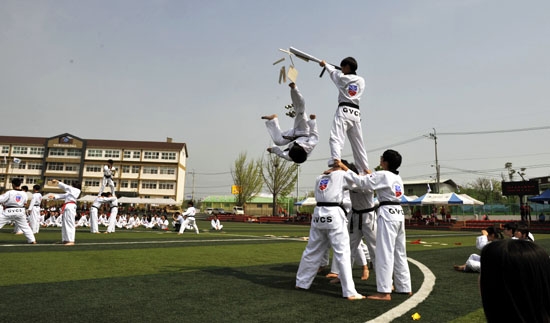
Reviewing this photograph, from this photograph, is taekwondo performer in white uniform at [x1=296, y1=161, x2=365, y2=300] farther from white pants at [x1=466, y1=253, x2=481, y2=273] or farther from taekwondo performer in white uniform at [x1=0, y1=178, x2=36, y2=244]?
taekwondo performer in white uniform at [x1=0, y1=178, x2=36, y2=244]

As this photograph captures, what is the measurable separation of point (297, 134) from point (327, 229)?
258cm

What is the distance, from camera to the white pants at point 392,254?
210 inches

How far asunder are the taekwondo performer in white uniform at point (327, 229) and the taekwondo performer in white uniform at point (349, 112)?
2.16 feet

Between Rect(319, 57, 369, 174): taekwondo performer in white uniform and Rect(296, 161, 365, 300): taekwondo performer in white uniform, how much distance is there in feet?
2.16

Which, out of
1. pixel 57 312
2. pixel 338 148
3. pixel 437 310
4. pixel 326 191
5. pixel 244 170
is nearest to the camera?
pixel 57 312

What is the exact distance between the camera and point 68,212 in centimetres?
1200

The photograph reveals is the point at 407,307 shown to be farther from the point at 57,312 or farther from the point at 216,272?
the point at 57,312

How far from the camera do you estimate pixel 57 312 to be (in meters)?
3.92

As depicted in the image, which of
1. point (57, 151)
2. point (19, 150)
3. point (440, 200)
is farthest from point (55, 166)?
point (440, 200)

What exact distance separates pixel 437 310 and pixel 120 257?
23.4ft

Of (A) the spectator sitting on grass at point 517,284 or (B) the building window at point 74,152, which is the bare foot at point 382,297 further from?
(B) the building window at point 74,152

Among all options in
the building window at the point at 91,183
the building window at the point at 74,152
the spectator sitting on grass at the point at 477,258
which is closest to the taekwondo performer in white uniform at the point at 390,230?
the spectator sitting on grass at the point at 477,258

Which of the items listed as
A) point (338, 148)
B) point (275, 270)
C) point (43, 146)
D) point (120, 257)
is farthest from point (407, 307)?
point (43, 146)

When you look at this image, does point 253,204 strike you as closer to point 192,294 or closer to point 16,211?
point 16,211
